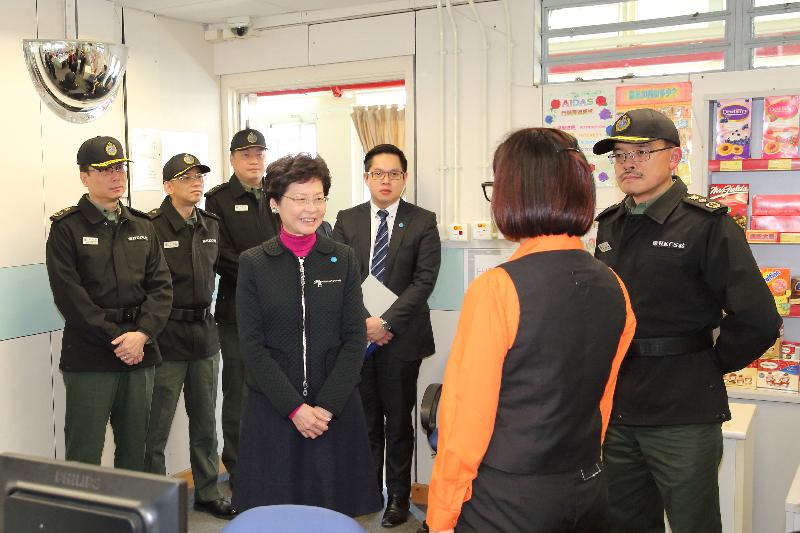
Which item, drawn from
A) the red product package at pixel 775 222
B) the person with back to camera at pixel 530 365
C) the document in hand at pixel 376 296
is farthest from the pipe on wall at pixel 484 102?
the person with back to camera at pixel 530 365

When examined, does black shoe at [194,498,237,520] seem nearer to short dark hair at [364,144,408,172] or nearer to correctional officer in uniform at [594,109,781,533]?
short dark hair at [364,144,408,172]

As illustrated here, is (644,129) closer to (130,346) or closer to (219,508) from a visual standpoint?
(130,346)

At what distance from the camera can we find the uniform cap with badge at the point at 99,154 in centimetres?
314

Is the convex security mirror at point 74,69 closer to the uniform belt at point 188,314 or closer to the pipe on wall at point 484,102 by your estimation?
the uniform belt at point 188,314

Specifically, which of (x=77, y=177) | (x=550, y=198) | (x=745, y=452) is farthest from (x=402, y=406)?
(x=550, y=198)

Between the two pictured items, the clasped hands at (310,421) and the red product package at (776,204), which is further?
the red product package at (776,204)

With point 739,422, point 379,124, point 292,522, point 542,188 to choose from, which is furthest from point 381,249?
point 379,124

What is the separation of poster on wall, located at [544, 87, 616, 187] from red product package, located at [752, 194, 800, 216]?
65 centimetres

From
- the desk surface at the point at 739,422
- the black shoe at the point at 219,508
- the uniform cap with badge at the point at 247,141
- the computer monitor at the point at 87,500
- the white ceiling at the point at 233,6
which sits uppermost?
the white ceiling at the point at 233,6

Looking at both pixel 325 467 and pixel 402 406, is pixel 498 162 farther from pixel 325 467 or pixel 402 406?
pixel 402 406

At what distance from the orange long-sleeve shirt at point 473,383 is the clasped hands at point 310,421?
81 cm

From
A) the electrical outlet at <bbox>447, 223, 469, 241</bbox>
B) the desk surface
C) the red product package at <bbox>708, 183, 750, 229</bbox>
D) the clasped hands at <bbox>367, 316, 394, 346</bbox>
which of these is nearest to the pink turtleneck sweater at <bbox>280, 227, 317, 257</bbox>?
the clasped hands at <bbox>367, 316, 394, 346</bbox>

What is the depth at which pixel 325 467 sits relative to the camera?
230 cm

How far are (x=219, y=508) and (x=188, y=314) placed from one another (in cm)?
100
